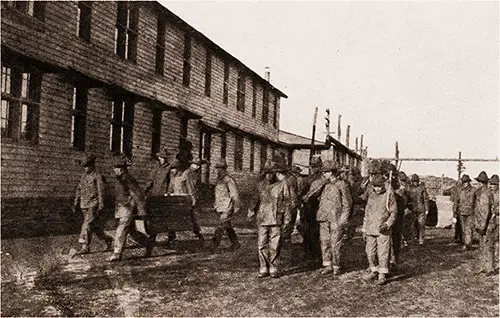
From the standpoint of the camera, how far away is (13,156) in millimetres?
11117

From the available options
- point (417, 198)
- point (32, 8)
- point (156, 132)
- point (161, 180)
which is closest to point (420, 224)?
point (417, 198)

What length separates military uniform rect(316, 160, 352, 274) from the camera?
27.6 ft

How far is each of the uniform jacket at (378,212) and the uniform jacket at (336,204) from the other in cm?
52

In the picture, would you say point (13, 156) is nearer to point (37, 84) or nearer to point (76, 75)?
point (37, 84)

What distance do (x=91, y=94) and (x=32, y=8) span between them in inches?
111

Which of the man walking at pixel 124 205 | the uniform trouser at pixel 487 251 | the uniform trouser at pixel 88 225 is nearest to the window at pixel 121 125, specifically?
the uniform trouser at pixel 88 225

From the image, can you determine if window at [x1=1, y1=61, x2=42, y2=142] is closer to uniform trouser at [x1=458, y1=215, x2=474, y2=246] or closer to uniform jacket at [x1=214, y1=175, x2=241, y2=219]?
uniform jacket at [x1=214, y1=175, x2=241, y2=219]

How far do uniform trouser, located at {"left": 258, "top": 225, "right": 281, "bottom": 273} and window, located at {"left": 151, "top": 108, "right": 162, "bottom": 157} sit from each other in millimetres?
10153

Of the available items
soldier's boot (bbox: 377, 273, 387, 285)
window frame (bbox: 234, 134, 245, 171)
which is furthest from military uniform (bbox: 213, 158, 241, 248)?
window frame (bbox: 234, 134, 245, 171)

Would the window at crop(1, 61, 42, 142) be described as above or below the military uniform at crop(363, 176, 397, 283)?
above

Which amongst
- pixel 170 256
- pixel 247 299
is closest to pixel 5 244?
pixel 170 256

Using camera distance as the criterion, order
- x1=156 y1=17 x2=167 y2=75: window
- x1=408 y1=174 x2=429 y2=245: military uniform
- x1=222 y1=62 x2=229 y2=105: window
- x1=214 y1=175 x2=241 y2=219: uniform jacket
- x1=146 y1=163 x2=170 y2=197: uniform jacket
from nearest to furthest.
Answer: x1=214 y1=175 x2=241 y2=219: uniform jacket < x1=146 y1=163 x2=170 y2=197: uniform jacket < x1=408 y1=174 x2=429 y2=245: military uniform < x1=156 y1=17 x2=167 y2=75: window < x1=222 y1=62 x2=229 y2=105: window

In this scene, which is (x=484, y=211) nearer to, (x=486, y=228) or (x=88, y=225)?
(x=486, y=228)

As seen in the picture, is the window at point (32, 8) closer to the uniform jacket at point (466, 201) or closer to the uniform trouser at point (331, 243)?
the uniform trouser at point (331, 243)
